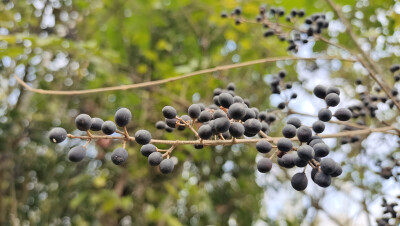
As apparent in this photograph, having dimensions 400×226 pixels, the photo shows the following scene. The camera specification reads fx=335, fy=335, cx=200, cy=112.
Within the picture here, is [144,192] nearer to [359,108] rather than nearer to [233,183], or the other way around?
[233,183]

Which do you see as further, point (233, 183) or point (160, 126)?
point (233, 183)

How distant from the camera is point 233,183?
177 inches

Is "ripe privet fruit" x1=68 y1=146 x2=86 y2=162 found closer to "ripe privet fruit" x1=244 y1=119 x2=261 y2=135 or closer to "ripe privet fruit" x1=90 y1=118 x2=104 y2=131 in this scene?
"ripe privet fruit" x1=90 y1=118 x2=104 y2=131

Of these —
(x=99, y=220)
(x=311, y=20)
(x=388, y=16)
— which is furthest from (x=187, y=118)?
(x=99, y=220)

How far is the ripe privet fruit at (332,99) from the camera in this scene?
1291 millimetres

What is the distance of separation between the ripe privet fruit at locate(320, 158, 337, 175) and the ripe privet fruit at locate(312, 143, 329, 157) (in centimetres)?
2

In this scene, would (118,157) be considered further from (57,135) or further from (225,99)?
(225,99)

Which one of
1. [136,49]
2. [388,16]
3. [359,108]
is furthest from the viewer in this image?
[136,49]

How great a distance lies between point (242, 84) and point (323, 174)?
295 cm

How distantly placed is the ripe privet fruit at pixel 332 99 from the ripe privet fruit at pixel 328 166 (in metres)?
0.32

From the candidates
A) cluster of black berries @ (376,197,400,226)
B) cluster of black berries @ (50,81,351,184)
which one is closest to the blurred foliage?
cluster of black berries @ (376,197,400,226)

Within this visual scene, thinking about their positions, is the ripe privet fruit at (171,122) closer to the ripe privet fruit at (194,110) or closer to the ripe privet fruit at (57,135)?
the ripe privet fruit at (194,110)

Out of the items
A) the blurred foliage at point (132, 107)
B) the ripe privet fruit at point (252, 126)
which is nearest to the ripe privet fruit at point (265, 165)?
the ripe privet fruit at point (252, 126)

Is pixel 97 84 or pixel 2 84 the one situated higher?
pixel 97 84
